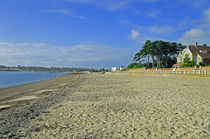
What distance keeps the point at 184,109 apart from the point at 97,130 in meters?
4.15

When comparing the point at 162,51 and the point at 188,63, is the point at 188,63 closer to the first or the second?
the point at 188,63

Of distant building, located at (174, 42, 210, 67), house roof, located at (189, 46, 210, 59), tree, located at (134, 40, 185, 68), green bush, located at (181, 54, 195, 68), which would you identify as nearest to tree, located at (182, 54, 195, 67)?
green bush, located at (181, 54, 195, 68)

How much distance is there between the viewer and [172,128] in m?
4.88

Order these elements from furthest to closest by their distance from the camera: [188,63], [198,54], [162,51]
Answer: [162,51], [198,54], [188,63]

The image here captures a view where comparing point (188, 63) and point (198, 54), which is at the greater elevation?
point (198, 54)

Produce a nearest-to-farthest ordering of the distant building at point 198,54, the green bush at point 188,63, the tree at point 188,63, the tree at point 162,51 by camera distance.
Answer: the green bush at point 188,63
the tree at point 188,63
the distant building at point 198,54
the tree at point 162,51

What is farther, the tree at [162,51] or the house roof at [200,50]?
the tree at [162,51]

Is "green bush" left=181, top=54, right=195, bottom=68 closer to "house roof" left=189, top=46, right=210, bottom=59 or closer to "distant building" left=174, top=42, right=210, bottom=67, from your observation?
"distant building" left=174, top=42, right=210, bottom=67

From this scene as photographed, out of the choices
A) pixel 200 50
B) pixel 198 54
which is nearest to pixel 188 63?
pixel 198 54

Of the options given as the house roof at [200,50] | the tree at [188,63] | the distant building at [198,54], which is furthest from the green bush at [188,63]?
the house roof at [200,50]

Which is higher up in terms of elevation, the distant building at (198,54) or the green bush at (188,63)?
the distant building at (198,54)

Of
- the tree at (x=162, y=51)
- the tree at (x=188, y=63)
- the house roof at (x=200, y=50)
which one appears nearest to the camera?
the tree at (x=188, y=63)

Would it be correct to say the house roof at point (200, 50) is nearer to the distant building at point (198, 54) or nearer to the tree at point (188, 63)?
the distant building at point (198, 54)

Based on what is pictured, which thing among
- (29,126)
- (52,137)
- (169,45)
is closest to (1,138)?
(29,126)
